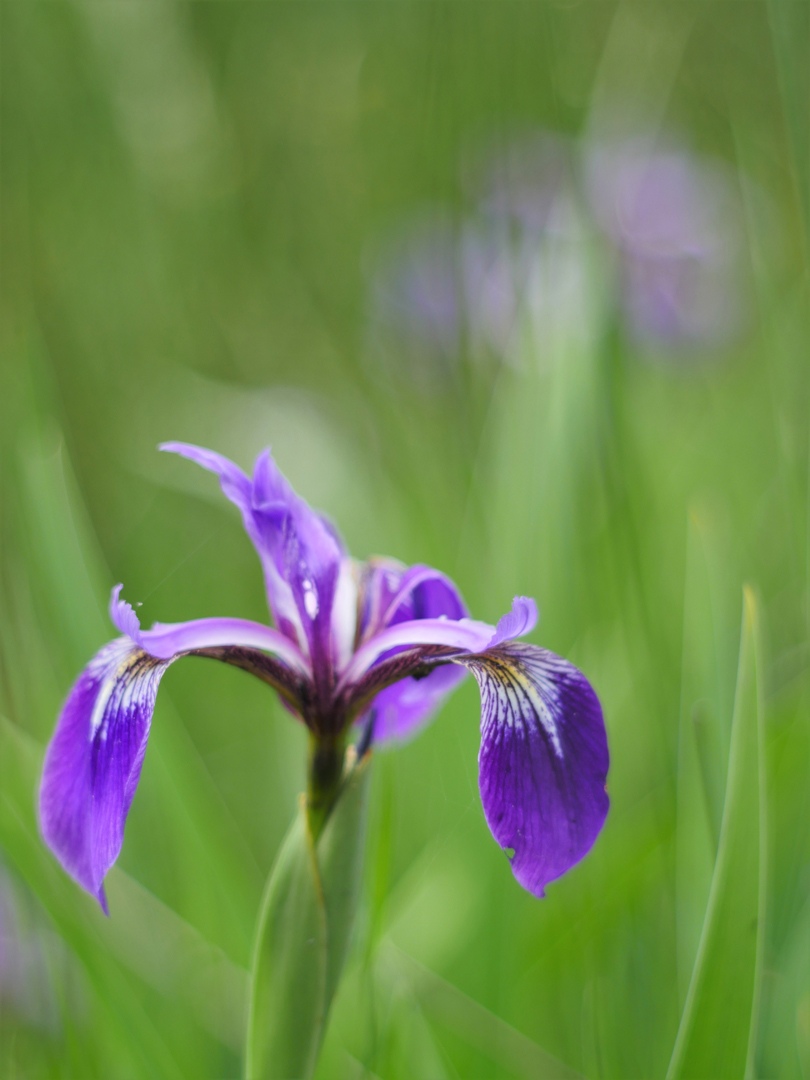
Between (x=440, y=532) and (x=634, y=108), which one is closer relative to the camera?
(x=440, y=532)

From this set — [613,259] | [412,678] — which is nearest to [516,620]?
[412,678]

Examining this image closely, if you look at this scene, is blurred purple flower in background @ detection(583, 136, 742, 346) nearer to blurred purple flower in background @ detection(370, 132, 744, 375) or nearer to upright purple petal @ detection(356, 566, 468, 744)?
blurred purple flower in background @ detection(370, 132, 744, 375)

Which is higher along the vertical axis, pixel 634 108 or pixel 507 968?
pixel 634 108

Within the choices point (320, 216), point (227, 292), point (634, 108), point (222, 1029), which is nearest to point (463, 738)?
point (222, 1029)

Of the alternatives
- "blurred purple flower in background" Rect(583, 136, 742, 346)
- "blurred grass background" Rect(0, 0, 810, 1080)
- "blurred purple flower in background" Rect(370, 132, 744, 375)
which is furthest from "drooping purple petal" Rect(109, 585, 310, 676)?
"blurred purple flower in background" Rect(583, 136, 742, 346)

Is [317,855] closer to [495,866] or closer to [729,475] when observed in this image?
[495,866]

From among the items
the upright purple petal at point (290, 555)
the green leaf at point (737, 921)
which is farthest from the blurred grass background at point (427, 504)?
the upright purple petal at point (290, 555)

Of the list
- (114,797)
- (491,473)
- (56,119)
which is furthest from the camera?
(56,119)

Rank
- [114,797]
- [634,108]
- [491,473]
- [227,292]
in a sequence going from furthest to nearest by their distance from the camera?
[227,292] → [634,108] → [491,473] → [114,797]
